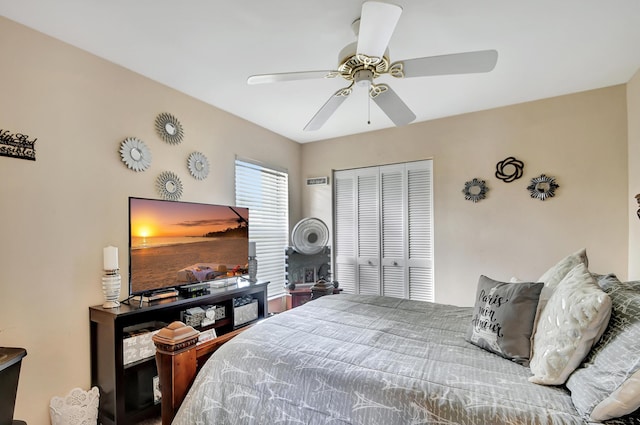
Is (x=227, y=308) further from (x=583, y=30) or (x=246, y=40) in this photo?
(x=583, y=30)

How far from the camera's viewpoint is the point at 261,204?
364 cm

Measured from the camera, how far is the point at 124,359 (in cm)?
194

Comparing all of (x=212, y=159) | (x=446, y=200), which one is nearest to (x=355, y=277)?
(x=446, y=200)

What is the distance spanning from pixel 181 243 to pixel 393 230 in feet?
7.75

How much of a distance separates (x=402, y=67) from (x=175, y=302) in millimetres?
2128

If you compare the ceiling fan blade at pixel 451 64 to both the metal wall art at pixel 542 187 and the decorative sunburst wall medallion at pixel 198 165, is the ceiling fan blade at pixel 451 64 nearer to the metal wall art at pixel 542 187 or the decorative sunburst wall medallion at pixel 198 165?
the metal wall art at pixel 542 187

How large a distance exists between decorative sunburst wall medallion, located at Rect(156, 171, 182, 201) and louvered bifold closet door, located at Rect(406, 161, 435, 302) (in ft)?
8.11

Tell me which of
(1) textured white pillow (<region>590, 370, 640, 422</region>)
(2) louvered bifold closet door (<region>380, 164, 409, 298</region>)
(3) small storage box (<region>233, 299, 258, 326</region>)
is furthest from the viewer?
(2) louvered bifold closet door (<region>380, 164, 409, 298</region>)

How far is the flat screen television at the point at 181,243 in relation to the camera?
7.14ft

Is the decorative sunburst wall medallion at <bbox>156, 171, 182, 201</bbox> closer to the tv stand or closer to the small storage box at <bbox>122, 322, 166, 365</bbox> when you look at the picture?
the tv stand

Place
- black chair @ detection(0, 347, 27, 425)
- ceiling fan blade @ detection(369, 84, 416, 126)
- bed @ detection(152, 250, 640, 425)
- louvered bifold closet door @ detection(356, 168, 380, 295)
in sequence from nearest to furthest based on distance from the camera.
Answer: bed @ detection(152, 250, 640, 425) → black chair @ detection(0, 347, 27, 425) → ceiling fan blade @ detection(369, 84, 416, 126) → louvered bifold closet door @ detection(356, 168, 380, 295)

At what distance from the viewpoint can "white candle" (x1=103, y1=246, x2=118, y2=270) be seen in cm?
204

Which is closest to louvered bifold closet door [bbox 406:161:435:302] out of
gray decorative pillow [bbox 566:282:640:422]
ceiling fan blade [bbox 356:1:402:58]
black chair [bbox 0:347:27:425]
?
ceiling fan blade [bbox 356:1:402:58]

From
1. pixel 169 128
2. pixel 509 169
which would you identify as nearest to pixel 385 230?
pixel 509 169
